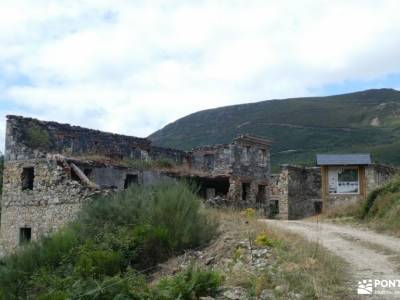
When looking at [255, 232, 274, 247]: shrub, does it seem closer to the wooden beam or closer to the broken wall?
the broken wall

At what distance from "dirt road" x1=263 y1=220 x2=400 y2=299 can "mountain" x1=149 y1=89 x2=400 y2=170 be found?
4040 centimetres

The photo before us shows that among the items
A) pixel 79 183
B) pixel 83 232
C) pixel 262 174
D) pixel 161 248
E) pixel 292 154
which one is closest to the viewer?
pixel 161 248

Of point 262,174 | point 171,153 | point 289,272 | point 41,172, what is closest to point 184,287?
point 289,272

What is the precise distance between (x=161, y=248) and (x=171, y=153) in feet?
61.9

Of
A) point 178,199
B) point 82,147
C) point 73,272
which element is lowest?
point 73,272

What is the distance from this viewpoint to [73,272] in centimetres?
1090

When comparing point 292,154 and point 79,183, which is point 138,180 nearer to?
point 79,183

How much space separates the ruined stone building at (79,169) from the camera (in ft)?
69.1

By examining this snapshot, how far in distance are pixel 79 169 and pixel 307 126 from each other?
65.4 metres

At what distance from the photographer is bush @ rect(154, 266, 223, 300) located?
8680 mm

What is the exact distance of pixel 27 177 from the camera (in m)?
23.2

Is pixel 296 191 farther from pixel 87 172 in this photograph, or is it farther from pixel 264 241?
pixel 264 241

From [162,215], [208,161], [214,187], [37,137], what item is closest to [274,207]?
[208,161]

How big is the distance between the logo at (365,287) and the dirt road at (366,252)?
0.07 meters
